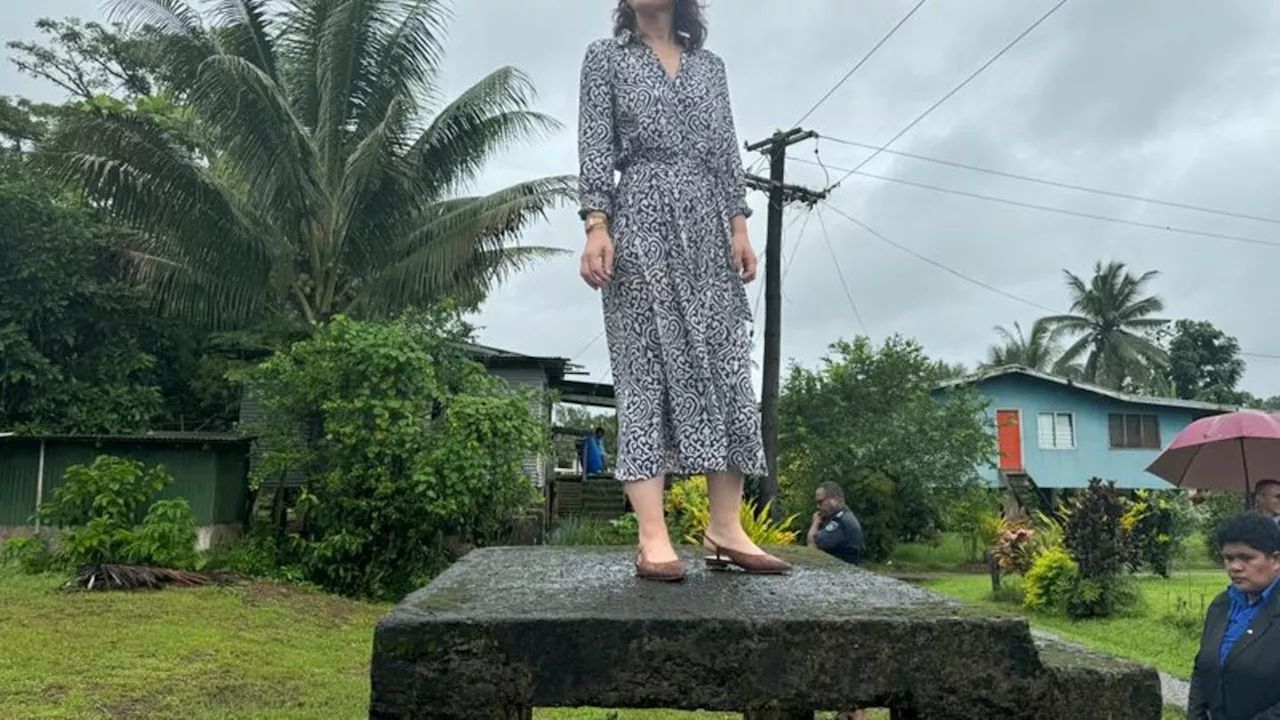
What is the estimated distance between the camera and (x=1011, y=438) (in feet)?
88.0

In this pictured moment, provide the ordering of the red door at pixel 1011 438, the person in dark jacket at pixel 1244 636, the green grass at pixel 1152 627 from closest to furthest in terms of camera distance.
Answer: the person in dark jacket at pixel 1244 636, the green grass at pixel 1152 627, the red door at pixel 1011 438

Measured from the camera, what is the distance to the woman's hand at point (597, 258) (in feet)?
9.25

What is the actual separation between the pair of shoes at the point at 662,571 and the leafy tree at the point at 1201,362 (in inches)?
1554

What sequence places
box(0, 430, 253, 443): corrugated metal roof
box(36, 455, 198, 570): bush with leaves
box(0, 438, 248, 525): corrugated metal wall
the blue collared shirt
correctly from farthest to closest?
box(0, 438, 248, 525): corrugated metal wall, box(0, 430, 253, 443): corrugated metal roof, box(36, 455, 198, 570): bush with leaves, the blue collared shirt

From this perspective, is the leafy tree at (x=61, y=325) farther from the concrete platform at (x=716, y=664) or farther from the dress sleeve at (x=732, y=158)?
the concrete platform at (x=716, y=664)

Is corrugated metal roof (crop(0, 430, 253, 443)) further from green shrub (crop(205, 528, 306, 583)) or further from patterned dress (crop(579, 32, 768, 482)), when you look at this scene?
patterned dress (crop(579, 32, 768, 482))

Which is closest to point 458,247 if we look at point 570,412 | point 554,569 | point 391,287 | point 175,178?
point 391,287

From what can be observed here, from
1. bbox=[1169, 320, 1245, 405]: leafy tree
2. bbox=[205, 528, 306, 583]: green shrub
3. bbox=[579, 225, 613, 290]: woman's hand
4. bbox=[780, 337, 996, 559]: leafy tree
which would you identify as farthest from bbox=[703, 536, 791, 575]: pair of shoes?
bbox=[1169, 320, 1245, 405]: leafy tree

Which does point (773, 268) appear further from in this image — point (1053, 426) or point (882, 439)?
point (1053, 426)

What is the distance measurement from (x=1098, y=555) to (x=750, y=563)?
11.0 metres

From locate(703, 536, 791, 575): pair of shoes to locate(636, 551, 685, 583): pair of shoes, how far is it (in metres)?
0.31

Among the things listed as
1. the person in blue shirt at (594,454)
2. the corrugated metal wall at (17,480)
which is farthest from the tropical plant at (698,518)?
the corrugated metal wall at (17,480)

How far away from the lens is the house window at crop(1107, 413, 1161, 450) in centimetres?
2680

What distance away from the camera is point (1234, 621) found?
12.0ft
